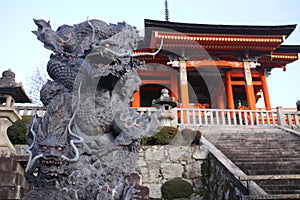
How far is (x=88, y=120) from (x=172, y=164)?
410cm

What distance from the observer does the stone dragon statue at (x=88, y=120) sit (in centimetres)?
230

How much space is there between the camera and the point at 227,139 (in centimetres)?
804

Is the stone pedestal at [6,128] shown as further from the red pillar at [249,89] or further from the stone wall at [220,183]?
the red pillar at [249,89]

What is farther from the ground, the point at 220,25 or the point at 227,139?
the point at 220,25

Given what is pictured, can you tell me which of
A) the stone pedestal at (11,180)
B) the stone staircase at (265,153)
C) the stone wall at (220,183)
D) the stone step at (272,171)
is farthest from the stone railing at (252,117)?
the stone pedestal at (11,180)

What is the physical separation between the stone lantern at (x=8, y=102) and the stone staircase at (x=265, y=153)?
178 inches

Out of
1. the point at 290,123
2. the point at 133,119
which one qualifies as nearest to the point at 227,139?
the point at 290,123

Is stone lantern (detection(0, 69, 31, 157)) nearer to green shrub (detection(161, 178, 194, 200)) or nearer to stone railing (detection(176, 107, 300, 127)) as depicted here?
green shrub (detection(161, 178, 194, 200))

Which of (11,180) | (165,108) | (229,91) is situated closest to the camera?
(11,180)

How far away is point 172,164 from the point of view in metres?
6.48

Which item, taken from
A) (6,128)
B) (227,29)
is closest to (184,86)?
(227,29)

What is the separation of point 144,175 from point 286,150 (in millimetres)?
3890

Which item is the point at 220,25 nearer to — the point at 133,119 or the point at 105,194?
the point at 133,119

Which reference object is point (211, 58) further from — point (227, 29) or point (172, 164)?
point (172, 164)
